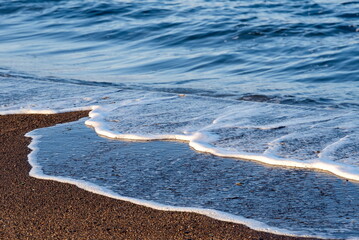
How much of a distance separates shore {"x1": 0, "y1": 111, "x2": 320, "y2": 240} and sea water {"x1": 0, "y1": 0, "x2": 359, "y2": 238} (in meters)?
0.19

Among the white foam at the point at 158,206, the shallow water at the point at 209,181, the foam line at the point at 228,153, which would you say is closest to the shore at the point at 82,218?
the white foam at the point at 158,206

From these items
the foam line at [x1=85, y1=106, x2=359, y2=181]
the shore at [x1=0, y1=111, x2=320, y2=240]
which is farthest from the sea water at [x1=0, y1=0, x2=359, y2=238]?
the shore at [x1=0, y1=111, x2=320, y2=240]

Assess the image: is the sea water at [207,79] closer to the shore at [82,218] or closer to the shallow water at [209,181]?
the shallow water at [209,181]

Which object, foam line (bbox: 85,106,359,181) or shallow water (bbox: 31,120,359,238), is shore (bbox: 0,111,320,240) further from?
foam line (bbox: 85,106,359,181)

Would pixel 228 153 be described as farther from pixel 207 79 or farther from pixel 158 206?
pixel 207 79

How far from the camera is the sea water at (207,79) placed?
14.1 feet

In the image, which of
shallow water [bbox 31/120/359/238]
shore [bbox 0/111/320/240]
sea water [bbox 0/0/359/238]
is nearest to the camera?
shore [bbox 0/111/320/240]

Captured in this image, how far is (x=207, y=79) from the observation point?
8.40 metres

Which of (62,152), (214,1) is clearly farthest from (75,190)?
(214,1)

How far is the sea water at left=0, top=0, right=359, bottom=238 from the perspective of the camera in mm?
4289

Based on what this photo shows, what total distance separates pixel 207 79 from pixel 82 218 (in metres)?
5.33

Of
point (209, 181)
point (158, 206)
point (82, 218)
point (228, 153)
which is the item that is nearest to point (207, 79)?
point (228, 153)

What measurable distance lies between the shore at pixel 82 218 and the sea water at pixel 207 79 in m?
0.19

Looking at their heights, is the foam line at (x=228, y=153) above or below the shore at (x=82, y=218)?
below
